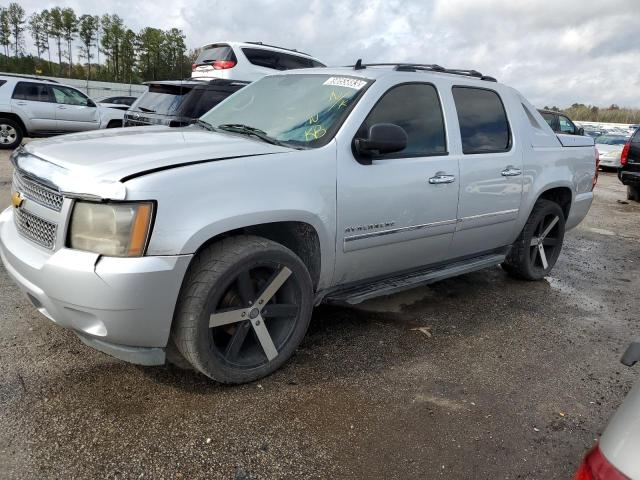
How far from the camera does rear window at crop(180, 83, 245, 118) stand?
316 inches

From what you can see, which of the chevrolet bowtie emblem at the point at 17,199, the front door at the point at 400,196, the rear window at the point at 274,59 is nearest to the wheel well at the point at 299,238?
the front door at the point at 400,196

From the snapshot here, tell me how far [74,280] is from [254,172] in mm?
1007

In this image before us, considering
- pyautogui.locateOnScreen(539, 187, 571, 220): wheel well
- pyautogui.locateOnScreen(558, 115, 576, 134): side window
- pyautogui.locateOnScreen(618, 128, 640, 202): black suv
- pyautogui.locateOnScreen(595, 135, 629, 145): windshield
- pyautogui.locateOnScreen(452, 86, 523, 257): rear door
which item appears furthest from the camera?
pyautogui.locateOnScreen(595, 135, 629, 145): windshield

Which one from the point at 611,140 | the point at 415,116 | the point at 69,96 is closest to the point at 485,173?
the point at 415,116

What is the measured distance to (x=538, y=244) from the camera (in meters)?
5.05

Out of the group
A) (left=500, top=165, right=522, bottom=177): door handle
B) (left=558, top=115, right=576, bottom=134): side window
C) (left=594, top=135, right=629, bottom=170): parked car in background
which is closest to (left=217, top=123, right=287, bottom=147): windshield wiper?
(left=500, top=165, right=522, bottom=177): door handle

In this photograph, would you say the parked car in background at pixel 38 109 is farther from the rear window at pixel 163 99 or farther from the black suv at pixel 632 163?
the black suv at pixel 632 163

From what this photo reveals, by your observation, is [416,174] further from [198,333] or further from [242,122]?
[198,333]

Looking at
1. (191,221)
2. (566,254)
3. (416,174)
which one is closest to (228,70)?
(566,254)

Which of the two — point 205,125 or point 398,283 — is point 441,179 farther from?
point 205,125

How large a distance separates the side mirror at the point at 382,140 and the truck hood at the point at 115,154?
0.47m

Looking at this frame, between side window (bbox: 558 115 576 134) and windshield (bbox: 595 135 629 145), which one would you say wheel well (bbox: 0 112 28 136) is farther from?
windshield (bbox: 595 135 629 145)

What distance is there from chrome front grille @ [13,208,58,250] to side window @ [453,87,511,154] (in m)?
2.81

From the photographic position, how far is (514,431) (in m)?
2.70
